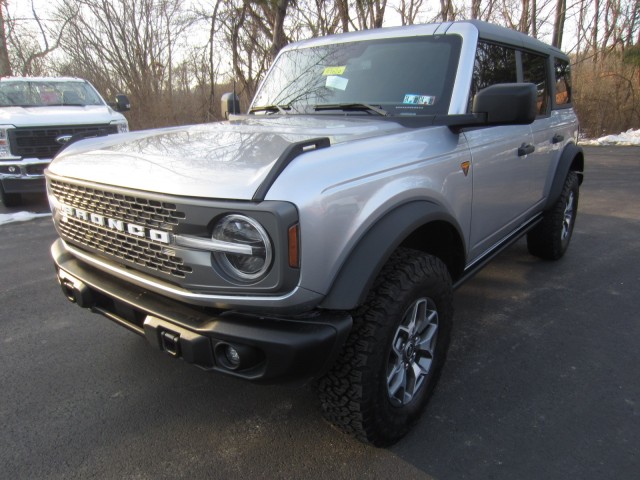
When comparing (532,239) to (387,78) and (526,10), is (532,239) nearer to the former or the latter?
(387,78)

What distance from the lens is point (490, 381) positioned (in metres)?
2.58

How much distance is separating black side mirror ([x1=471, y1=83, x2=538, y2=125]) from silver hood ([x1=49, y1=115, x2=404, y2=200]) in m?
0.41

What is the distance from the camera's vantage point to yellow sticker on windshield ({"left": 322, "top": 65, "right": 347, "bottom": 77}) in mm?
3023

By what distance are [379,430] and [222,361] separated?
2.51ft

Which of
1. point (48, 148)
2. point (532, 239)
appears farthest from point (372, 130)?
point (48, 148)

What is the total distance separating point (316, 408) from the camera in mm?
2418

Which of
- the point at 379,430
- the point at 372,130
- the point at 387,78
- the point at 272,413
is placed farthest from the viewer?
the point at 387,78

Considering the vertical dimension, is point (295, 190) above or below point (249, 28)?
below

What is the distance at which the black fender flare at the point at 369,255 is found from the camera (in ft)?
5.56

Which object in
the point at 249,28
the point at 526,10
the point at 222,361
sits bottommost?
the point at 222,361

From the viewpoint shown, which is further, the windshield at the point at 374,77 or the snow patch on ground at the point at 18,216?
the snow patch on ground at the point at 18,216

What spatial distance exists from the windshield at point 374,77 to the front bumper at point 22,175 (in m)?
5.08

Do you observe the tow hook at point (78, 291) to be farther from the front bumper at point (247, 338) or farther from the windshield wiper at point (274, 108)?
the windshield wiper at point (274, 108)

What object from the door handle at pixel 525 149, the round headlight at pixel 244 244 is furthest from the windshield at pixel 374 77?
the round headlight at pixel 244 244
